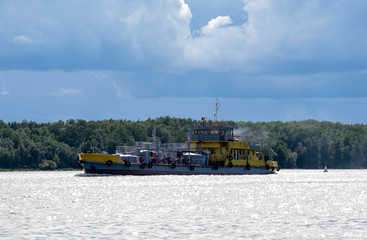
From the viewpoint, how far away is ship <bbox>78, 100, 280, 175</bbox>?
86875 mm

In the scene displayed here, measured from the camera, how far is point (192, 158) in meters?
96.9

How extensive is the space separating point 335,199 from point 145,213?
62.3ft

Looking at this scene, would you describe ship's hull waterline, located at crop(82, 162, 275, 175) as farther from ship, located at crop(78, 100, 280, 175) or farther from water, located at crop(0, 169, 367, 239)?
water, located at crop(0, 169, 367, 239)

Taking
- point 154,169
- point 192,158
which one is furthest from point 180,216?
point 192,158

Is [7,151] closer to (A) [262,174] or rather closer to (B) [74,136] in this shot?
(B) [74,136]

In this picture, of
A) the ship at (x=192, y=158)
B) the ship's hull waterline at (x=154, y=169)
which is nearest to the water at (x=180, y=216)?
the ship's hull waterline at (x=154, y=169)

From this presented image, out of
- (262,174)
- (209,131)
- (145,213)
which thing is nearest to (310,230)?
(145,213)

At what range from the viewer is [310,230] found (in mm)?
31062

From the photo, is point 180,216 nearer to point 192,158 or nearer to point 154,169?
point 154,169

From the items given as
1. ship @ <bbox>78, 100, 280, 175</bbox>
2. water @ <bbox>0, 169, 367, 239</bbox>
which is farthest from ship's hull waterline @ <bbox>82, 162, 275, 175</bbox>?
water @ <bbox>0, 169, 367, 239</bbox>

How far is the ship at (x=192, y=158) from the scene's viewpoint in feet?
285

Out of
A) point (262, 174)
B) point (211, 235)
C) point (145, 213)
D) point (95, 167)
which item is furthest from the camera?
point (262, 174)

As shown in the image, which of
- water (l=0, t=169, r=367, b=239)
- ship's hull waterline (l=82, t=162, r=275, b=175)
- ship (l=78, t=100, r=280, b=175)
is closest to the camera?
water (l=0, t=169, r=367, b=239)

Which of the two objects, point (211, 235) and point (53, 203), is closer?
point (211, 235)
